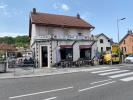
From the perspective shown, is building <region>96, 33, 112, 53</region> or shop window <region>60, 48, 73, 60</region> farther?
building <region>96, 33, 112, 53</region>

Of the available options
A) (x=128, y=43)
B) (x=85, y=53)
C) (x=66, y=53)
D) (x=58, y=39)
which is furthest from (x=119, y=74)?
(x=128, y=43)

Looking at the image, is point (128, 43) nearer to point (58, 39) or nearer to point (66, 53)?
point (66, 53)

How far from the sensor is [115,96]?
11.0m

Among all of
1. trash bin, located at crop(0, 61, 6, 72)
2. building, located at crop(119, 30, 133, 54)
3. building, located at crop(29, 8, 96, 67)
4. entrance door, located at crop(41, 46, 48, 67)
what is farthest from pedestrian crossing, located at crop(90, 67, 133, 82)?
building, located at crop(119, 30, 133, 54)

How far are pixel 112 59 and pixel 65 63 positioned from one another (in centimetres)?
871

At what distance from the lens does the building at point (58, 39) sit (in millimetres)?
32250

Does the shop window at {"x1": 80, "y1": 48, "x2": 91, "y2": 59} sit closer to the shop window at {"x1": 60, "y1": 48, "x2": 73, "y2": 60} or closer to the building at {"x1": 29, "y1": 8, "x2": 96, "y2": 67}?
the building at {"x1": 29, "y1": 8, "x2": 96, "y2": 67}

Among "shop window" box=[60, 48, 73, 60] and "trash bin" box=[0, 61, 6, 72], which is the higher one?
"shop window" box=[60, 48, 73, 60]

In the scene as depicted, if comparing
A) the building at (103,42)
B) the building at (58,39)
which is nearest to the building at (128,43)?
the building at (103,42)

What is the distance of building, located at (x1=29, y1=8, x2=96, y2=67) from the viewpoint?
1270 inches

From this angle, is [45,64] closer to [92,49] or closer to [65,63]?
[65,63]

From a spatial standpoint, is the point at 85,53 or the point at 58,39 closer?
the point at 58,39

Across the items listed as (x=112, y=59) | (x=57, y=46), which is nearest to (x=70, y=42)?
(x=57, y=46)

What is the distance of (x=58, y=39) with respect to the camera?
32656 millimetres
